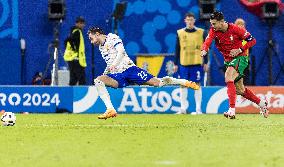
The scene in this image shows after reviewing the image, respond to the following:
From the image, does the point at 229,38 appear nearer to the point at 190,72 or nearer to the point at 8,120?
the point at 190,72

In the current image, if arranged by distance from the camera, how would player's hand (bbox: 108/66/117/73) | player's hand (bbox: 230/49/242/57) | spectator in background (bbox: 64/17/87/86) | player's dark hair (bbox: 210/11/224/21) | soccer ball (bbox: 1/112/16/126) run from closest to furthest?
soccer ball (bbox: 1/112/16/126) < player's hand (bbox: 108/66/117/73) < player's dark hair (bbox: 210/11/224/21) < player's hand (bbox: 230/49/242/57) < spectator in background (bbox: 64/17/87/86)

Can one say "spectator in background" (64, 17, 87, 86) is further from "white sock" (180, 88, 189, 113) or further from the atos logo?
the atos logo

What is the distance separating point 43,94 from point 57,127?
596cm

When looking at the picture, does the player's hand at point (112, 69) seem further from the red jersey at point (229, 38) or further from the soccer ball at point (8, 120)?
the soccer ball at point (8, 120)

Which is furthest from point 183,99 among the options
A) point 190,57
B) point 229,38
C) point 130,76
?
point 229,38

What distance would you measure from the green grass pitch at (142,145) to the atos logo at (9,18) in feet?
35.0

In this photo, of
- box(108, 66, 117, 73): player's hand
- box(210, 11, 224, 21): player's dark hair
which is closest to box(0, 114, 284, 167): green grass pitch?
box(108, 66, 117, 73): player's hand

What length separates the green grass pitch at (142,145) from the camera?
7.64 meters

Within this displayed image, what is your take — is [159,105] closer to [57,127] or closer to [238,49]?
[238,49]

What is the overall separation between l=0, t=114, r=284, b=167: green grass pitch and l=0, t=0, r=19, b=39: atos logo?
10.7 m

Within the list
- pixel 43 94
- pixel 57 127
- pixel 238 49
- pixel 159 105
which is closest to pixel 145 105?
pixel 159 105

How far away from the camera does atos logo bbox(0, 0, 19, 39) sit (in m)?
23.7

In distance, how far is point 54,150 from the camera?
28.9ft

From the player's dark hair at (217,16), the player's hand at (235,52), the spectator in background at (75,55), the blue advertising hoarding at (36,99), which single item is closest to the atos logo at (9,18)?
the spectator in background at (75,55)
